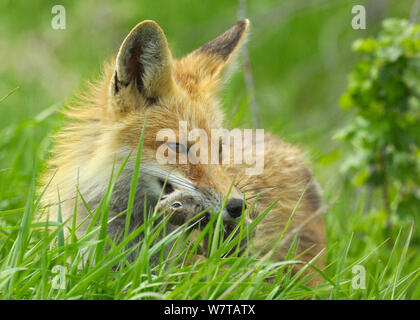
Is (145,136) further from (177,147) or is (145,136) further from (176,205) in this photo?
(176,205)

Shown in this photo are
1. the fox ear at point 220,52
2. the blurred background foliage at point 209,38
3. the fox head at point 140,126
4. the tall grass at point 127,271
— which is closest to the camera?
the tall grass at point 127,271

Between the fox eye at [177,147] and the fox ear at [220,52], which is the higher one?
the fox ear at [220,52]

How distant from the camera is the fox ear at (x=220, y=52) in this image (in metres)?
4.94

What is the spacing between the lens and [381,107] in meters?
6.44

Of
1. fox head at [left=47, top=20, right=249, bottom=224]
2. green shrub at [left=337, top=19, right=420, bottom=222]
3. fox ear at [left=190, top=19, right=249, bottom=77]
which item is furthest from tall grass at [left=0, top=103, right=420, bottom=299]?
green shrub at [left=337, top=19, right=420, bottom=222]

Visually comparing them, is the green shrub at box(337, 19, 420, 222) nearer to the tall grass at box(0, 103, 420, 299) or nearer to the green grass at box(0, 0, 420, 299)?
the green grass at box(0, 0, 420, 299)

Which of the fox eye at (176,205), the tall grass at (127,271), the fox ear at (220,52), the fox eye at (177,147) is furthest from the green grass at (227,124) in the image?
the fox ear at (220,52)

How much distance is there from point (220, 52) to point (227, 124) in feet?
2.02

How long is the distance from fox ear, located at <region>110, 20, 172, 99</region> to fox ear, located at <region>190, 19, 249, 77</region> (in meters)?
0.63

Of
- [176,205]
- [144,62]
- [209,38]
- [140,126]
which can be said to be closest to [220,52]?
[144,62]

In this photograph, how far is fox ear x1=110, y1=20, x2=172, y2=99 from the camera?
408 centimetres

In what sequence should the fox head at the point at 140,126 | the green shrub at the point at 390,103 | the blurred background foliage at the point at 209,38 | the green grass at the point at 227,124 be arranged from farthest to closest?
the blurred background foliage at the point at 209,38 < the green shrub at the point at 390,103 < the fox head at the point at 140,126 < the green grass at the point at 227,124

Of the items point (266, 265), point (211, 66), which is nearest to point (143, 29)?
point (211, 66)

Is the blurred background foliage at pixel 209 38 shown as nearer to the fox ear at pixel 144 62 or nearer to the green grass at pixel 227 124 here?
the green grass at pixel 227 124
